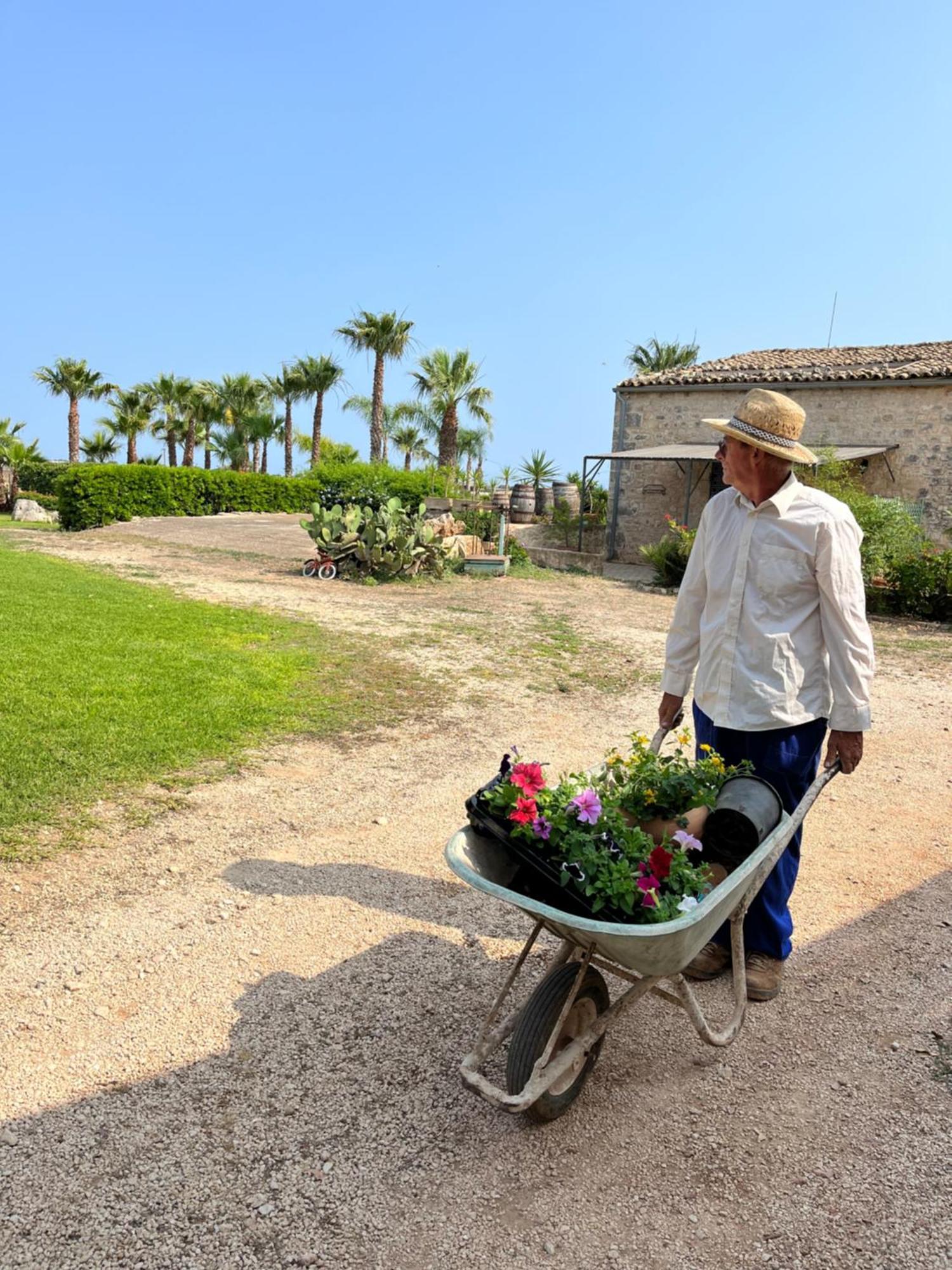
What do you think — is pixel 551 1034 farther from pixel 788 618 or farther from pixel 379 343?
pixel 379 343

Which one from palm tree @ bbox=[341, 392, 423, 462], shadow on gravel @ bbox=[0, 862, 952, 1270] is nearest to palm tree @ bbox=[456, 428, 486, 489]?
palm tree @ bbox=[341, 392, 423, 462]

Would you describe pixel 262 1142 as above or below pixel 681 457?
below

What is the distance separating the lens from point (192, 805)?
4.68m

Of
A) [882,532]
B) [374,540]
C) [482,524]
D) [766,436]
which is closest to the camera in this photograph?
[766,436]

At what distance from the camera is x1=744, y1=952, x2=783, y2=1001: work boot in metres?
3.21

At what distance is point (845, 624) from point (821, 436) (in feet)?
62.3

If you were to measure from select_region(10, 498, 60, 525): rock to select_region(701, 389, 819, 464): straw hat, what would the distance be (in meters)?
30.9

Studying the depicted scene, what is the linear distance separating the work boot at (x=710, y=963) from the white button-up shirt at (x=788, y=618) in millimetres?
928

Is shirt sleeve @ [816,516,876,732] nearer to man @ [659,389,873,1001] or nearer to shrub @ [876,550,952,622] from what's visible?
man @ [659,389,873,1001]

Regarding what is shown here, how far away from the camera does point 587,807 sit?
95.7 inches

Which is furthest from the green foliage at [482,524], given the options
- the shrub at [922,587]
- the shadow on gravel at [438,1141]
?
the shadow on gravel at [438,1141]

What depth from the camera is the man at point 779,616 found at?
2889 millimetres

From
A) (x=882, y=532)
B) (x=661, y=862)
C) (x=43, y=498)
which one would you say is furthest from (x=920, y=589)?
(x=43, y=498)

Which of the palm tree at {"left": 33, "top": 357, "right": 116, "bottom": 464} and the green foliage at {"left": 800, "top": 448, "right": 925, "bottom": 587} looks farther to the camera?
the palm tree at {"left": 33, "top": 357, "right": 116, "bottom": 464}
